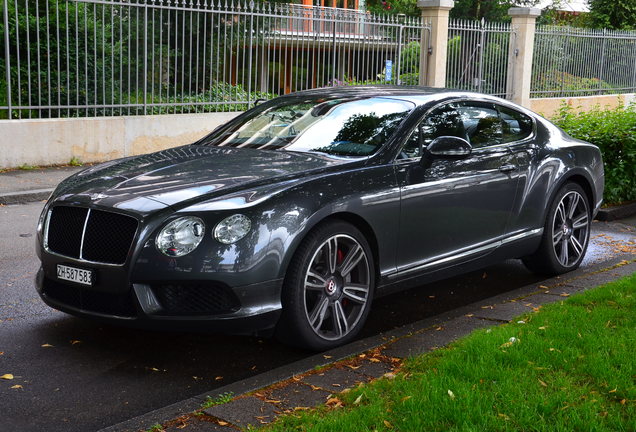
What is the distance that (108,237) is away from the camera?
15.8 feet

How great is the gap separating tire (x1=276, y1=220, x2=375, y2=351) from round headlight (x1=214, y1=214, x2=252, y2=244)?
0.37 metres

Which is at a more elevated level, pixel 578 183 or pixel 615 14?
pixel 615 14

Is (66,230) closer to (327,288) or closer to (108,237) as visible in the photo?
(108,237)

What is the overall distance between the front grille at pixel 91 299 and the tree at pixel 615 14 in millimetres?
39289

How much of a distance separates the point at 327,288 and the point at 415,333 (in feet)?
1.95

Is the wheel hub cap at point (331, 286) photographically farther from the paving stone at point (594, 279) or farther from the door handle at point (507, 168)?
the paving stone at point (594, 279)

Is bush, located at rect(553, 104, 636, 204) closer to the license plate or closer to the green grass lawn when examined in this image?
the green grass lawn

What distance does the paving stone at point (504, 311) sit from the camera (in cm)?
557

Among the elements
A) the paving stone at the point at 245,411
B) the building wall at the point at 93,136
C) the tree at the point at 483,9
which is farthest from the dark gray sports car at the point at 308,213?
the tree at the point at 483,9

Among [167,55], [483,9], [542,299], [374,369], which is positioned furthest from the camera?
[483,9]

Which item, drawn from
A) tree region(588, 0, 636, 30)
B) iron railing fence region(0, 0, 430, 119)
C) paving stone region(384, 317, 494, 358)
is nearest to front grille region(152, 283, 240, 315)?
paving stone region(384, 317, 494, 358)

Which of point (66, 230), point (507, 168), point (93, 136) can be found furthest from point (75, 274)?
point (93, 136)

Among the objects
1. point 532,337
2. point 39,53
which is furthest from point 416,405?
point 39,53

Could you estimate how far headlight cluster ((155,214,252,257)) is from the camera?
184 inches
